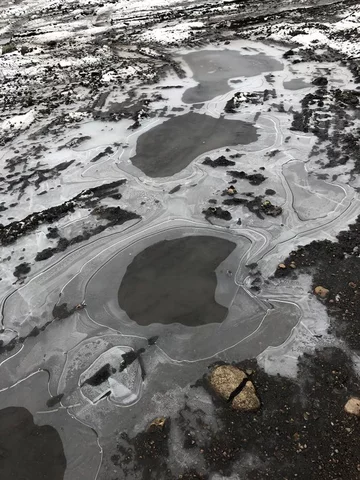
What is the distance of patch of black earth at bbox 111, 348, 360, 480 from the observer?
13.5 feet

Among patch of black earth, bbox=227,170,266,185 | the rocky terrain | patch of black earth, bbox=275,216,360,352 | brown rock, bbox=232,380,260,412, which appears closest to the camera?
the rocky terrain

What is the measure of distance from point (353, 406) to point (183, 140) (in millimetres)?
7186

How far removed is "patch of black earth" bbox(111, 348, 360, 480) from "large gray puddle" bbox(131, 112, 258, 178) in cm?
543

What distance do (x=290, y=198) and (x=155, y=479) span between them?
18.6 feet

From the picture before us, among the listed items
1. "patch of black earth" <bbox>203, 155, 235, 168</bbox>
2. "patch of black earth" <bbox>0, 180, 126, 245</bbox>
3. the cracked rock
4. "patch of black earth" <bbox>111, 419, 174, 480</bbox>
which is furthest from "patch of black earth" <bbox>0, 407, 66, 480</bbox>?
"patch of black earth" <bbox>203, 155, 235, 168</bbox>

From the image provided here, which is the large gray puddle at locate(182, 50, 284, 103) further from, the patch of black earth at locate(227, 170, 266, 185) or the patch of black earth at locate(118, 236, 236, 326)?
the patch of black earth at locate(118, 236, 236, 326)

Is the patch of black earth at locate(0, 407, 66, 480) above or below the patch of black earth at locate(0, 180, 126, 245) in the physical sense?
below

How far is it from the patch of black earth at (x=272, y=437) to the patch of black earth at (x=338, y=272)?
2.42ft

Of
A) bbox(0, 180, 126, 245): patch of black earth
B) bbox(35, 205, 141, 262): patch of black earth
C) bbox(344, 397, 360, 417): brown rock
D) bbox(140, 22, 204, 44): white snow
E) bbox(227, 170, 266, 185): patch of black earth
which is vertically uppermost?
bbox(140, 22, 204, 44): white snow

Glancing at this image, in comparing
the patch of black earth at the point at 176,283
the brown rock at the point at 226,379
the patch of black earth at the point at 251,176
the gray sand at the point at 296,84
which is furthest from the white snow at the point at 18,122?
the brown rock at the point at 226,379

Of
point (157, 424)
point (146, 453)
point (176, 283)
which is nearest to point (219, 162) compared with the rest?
point (176, 283)

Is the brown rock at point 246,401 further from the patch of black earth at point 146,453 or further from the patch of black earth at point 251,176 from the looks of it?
the patch of black earth at point 251,176

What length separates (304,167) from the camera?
8.45 m

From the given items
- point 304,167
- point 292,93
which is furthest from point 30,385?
point 292,93
